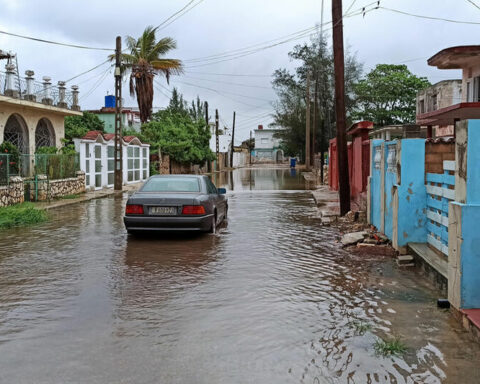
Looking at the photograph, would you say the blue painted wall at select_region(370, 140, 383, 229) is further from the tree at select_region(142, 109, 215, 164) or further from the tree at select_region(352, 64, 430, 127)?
the tree at select_region(352, 64, 430, 127)

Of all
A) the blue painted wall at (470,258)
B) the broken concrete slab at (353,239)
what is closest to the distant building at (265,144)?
the broken concrete slab at (353,239)

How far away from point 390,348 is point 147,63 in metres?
37.3

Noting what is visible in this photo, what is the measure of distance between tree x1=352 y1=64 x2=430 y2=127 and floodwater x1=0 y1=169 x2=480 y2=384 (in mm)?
43562

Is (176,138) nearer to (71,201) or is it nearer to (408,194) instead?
(71,201)

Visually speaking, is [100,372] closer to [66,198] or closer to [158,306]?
[158,306]

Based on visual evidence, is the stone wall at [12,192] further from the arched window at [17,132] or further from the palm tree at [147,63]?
the palm tree at [147,63]

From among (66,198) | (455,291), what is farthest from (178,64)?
(455,291)

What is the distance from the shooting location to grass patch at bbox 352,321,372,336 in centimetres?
514

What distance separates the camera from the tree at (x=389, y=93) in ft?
167

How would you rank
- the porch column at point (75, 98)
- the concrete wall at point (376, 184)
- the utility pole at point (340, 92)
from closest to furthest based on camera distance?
1. the concrete wall at point (376, 184)
2. the utility pole at point (340, 92)
3. the porch column at point (75, 98)

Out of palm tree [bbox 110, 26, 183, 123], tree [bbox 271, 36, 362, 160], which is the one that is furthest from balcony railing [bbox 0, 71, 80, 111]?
tree [bbox 271, 36, 362, 160]

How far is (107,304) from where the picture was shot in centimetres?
616

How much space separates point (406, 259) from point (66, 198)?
53.3 ft

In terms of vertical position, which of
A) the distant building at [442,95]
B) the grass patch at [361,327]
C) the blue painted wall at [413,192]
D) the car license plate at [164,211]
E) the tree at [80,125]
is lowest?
the grass patch at [361,327]
